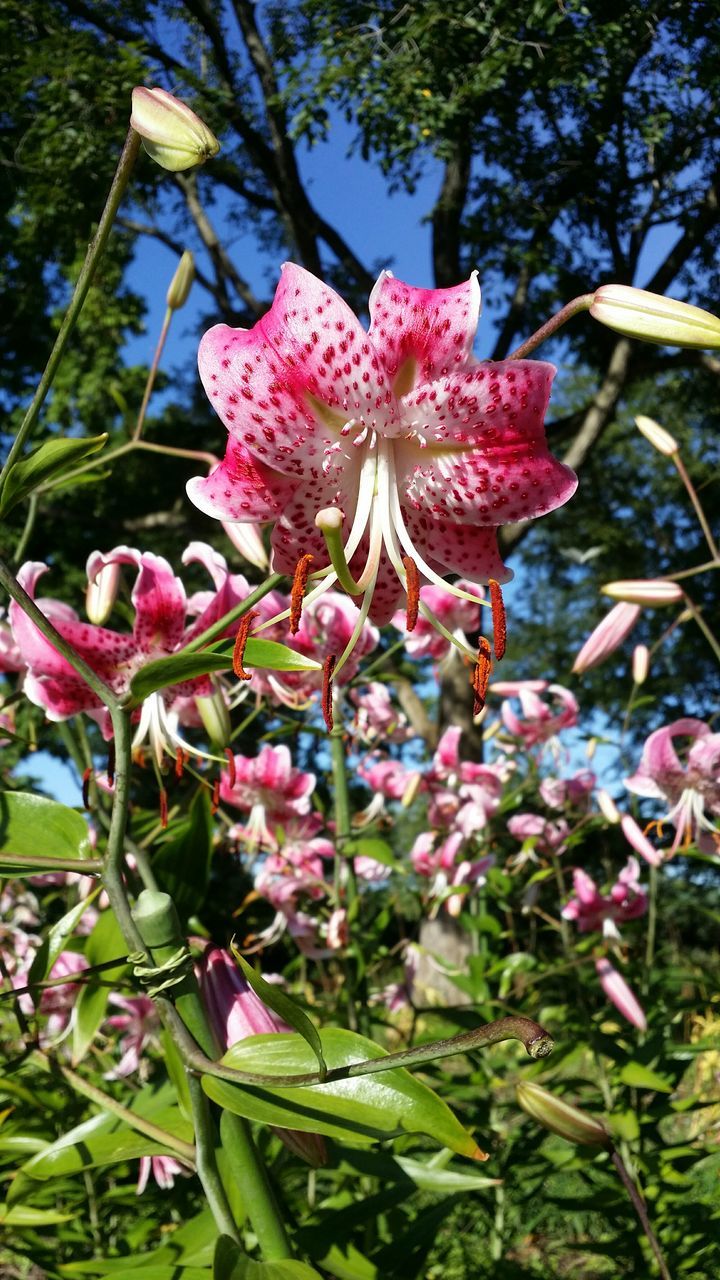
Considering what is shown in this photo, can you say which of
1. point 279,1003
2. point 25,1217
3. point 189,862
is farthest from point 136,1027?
point 279,1003

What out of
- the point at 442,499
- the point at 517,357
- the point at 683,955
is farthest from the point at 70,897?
the point at 683,955

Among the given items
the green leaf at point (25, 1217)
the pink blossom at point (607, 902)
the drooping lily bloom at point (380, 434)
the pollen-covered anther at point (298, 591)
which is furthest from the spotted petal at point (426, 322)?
the pink blossom at point (607, 902)

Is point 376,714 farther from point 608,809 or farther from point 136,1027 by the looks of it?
point 136,1027

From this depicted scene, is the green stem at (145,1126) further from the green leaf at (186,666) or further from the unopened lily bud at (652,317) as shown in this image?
the unopened lily bud at (652,317)

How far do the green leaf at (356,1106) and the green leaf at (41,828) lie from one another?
5.3 inches

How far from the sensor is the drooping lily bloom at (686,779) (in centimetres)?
111

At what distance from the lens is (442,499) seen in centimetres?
56

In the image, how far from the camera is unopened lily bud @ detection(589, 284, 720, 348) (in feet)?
1.35

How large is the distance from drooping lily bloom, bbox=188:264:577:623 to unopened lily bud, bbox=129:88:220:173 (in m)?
0.06

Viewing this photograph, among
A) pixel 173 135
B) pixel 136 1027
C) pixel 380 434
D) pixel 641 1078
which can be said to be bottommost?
pixel 641 1078

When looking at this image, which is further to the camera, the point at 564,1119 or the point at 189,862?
the point at 189,862

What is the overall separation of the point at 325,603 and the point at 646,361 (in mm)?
4779

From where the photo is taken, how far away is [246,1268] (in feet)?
1.30

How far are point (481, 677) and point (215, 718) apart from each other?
0.23 meters
